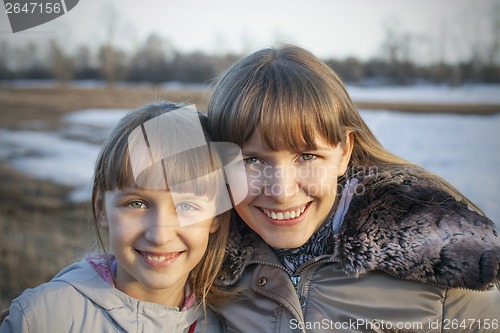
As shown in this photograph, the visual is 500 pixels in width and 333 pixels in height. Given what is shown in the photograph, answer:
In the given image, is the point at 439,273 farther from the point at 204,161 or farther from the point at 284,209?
the point at 204,161

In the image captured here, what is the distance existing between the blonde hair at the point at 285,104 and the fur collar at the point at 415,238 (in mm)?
158

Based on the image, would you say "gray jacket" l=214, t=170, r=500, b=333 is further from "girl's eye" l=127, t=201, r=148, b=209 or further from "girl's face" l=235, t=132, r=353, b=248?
"girl's eye" l=127, t=201, r=148, b=209

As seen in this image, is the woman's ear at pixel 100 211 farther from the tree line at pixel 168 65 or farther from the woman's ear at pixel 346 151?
the tree line at pixel 168 65

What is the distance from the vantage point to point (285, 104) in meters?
1.98

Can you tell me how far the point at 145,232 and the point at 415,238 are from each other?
1056 mm

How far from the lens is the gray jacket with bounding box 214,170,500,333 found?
1841 mm

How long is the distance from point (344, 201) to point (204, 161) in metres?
0.66

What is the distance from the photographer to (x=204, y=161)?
202 centimetres

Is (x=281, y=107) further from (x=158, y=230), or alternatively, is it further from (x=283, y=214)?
(x=158, y=230)

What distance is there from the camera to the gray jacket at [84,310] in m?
1.75

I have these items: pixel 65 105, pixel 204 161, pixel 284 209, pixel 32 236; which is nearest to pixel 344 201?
pixel 284 209

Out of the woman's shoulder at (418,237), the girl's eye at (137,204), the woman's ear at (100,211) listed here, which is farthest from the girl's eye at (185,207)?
the woman's shoulder at (418,237)

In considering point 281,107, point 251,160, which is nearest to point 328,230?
point 251,160

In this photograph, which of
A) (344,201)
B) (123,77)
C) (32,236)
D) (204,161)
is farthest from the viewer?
(123,77)
